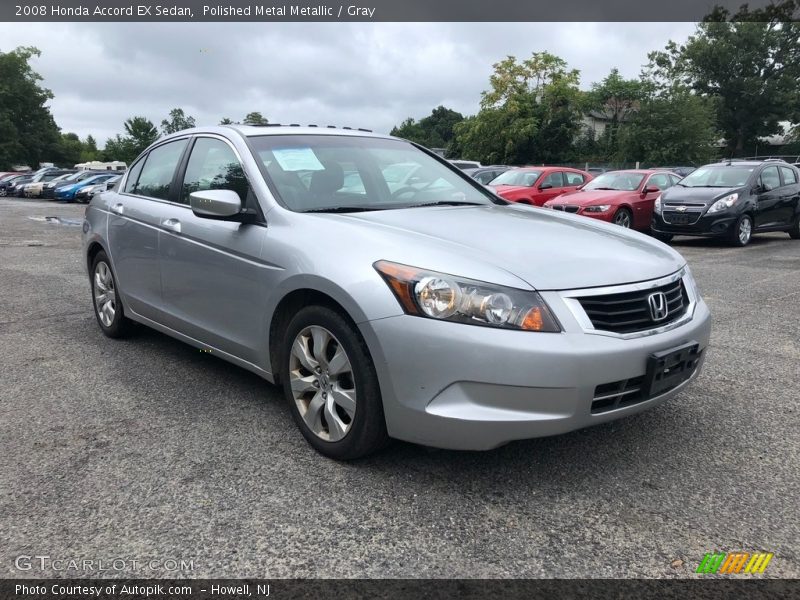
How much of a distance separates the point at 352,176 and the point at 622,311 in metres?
1.76

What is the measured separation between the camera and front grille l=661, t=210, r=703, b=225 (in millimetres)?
11594

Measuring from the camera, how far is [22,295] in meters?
7.04

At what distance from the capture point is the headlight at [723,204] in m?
11.5

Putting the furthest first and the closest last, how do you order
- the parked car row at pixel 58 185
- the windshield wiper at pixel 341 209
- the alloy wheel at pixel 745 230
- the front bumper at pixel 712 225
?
1. the parked car row at pixel 58 185
2. the alloy wheel at pixel 745 230
3. the front bumper at pixel 712 225
4. the windshield wiper at pixel 341 209

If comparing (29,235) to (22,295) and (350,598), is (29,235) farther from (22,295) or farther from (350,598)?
(350,598)

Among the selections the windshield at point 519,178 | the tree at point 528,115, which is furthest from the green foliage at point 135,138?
the windshield at point 519,178

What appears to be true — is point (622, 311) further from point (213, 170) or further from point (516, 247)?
point (213, 170)

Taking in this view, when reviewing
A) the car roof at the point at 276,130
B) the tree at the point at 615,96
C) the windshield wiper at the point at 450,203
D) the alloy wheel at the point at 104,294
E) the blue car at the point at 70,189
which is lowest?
the blue car at the point at 70,189

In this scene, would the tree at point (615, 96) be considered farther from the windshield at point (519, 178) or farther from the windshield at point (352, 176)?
the windshield at point (352, 176)

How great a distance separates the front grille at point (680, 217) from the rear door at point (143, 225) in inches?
379

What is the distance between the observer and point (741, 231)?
1172cm

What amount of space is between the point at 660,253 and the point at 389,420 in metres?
1.63

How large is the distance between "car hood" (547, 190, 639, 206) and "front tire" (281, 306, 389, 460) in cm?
1064

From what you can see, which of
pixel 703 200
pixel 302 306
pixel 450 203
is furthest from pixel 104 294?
pixel 703 200
